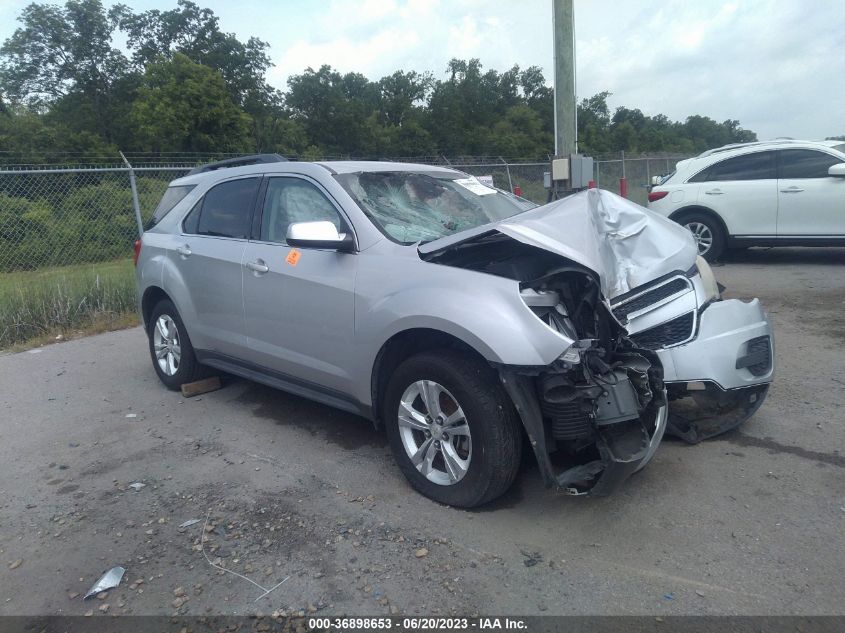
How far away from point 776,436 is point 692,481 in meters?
0.92

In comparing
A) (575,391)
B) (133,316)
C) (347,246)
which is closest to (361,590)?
(575,391)

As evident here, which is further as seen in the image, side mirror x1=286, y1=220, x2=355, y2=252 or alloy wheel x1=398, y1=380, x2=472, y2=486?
side mirror x1=286, y1=220, x2=355, y2=252

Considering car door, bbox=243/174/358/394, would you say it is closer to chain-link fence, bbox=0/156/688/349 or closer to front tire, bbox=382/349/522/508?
front tire, bbox=382/349/522/508

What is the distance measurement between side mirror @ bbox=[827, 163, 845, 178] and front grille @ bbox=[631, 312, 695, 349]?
6.82 metres

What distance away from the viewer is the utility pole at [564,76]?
32.2 ft

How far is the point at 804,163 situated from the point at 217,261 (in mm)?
8454

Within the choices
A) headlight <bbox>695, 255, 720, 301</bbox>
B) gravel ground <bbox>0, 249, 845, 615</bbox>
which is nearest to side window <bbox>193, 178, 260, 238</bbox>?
gravel ground <bbox>0, 249, 845, 615</bbox>

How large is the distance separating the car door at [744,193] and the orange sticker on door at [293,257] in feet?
25.4

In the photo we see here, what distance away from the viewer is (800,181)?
9.77 m

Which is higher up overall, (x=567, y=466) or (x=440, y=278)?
(x=440, y=278)

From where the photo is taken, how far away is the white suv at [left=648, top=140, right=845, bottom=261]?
963 cm

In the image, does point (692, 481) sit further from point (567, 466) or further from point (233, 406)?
point (233, 406)

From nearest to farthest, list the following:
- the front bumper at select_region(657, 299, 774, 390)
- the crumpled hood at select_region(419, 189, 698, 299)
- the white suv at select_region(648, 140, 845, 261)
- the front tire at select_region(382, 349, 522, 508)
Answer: the front tire at select_region(382, 349, 522, 508), the crumpled hood at select_region(419, 189, 698, 299), the front bumper at select_region(657, 299, 774, 390), the white suv at select_region(648, 140, 845, 261)

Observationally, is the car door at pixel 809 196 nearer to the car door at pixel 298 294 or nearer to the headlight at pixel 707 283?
the headlight at pixel 707 283
